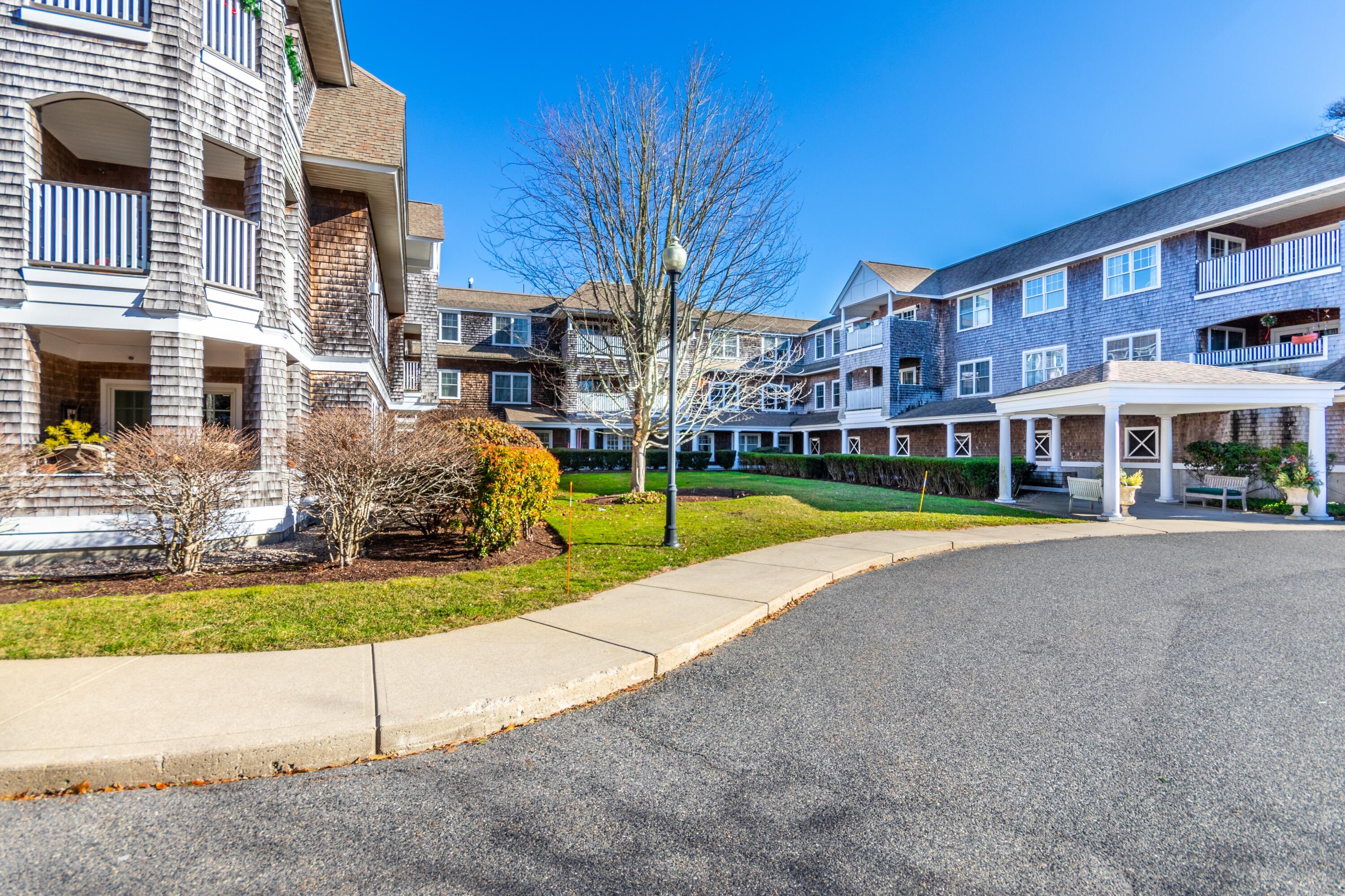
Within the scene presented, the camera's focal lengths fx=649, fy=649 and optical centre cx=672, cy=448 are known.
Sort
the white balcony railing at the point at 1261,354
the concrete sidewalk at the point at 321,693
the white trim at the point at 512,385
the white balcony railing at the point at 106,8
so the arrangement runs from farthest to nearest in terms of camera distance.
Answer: the white trim at the point at 512,385, the white balcony railing at the point at 1261,354, the white balcony railing at the point at 106,8, the concrete sidewalk at the point at 321,693

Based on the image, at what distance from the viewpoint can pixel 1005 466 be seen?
18.8m

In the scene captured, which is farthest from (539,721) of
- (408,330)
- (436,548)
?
(408,330)

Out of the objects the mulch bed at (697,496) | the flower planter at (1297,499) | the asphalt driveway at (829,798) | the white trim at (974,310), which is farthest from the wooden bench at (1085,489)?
the white trim at (974,310)

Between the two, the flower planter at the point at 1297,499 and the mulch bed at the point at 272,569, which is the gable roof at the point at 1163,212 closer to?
the flower planter at the point at 1297,499

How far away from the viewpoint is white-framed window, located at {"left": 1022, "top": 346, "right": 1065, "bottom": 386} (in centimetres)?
2420

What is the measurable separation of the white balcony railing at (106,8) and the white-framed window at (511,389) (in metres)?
24.9

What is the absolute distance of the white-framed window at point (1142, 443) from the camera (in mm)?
20969

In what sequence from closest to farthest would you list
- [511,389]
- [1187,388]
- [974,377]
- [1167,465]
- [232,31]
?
1. [232,31]
2. [1187,388]
3. [1167,465]
4. [974,377]
5. [511,389]

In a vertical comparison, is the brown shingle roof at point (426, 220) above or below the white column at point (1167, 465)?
above

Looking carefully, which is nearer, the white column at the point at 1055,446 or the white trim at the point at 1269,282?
the white trim at the point at 1269,282

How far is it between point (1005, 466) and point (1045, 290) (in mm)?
10078

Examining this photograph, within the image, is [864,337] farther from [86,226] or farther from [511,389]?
[86,226]

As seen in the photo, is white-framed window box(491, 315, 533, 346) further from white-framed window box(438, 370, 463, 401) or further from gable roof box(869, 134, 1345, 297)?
gable roof box(869, 134, 1345, 297)

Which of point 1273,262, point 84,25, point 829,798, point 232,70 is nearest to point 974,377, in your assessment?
point 1273,262
